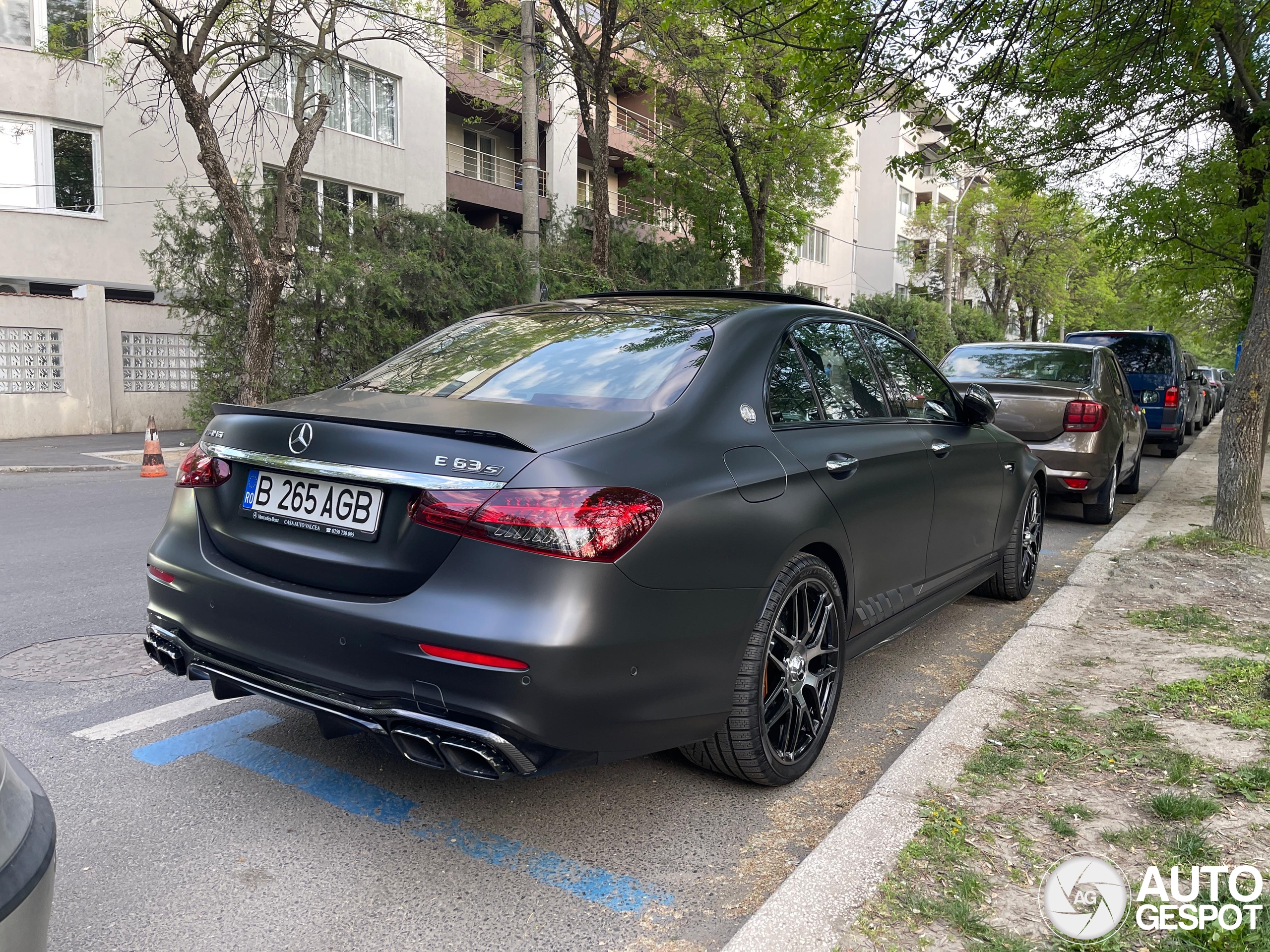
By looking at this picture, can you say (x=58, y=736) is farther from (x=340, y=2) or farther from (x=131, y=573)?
(x=340, y=2)

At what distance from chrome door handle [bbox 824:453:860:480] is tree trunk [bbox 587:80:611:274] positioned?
1357 centimetres

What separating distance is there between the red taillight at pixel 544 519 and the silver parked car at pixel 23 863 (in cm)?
111

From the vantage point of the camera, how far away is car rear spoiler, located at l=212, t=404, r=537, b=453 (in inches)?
103

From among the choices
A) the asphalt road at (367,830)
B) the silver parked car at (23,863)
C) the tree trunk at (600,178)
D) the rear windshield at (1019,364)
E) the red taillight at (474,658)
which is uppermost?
the tree trunk at (600,178)

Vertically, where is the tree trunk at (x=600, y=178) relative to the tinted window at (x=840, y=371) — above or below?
above

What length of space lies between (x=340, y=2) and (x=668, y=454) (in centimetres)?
1241

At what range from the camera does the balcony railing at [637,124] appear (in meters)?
26.5

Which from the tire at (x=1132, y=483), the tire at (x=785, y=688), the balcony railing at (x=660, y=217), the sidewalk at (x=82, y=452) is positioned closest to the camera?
the tire at (x=785, y=688)

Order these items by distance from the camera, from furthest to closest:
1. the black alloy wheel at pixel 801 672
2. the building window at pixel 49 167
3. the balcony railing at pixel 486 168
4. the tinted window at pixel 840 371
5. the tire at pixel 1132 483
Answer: the balcony railing at pixel 486 168 → the building window at pixel 49 167 → the tire at pixel 1132 483 → the tinted window at pixel 840 371 → the black alloy wheel at pixel 801 672

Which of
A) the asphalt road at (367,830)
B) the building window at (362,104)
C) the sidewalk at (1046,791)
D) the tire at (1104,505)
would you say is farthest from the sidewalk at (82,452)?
the sidewalk at (1046,791)

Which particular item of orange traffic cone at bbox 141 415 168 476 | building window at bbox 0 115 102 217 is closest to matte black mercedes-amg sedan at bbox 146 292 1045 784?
orange traffic cone at bbox 141 415 168 476

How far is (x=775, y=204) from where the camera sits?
26203 mm

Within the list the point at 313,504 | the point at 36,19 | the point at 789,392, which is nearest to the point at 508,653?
the point at 313,504

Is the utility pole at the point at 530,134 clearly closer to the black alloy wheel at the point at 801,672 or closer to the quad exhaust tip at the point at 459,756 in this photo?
the black alloy wheel at the point at 801,672
